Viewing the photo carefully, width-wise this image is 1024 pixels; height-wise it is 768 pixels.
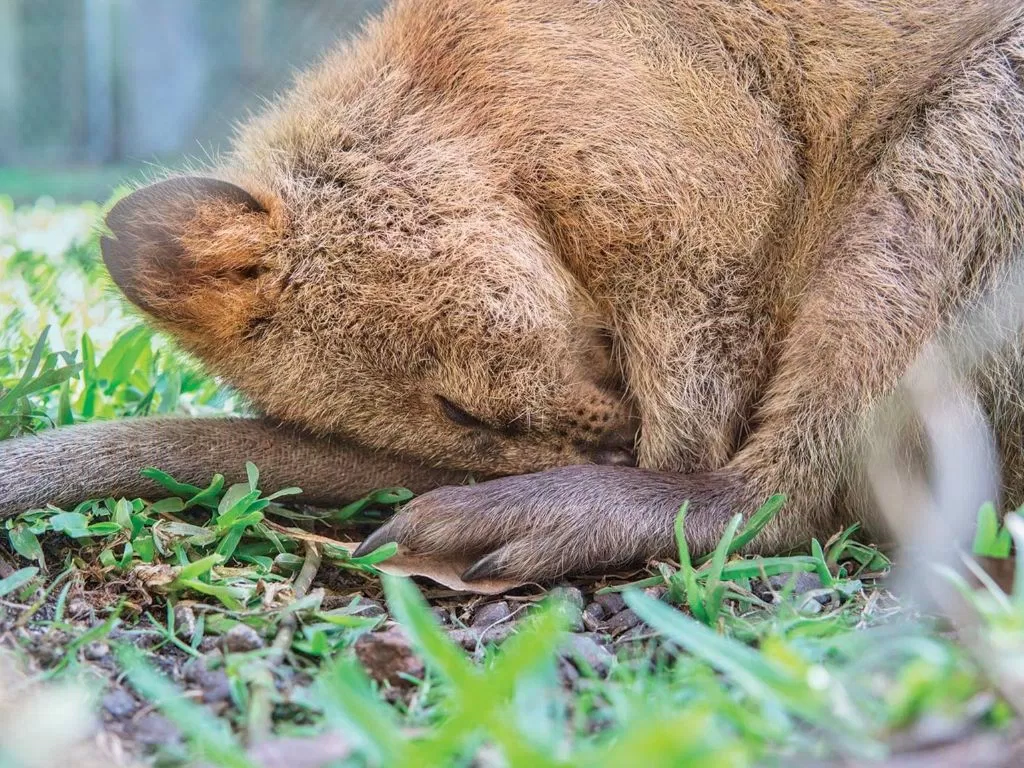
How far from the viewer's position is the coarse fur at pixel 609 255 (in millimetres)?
3092

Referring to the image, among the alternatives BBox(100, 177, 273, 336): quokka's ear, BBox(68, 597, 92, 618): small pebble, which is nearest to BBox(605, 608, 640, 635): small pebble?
BBox(68, 597, 92, 618): small pebble

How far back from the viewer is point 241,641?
2391 mm

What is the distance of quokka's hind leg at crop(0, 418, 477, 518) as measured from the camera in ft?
10.0

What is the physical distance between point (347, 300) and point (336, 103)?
0.81 meters

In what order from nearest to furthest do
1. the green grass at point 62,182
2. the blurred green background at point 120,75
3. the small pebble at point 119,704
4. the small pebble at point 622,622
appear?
the small pebble at point 119,704 < the small pebble at point 622,622 < the green grass at point 62,182 < the blurred green background at point 120,75

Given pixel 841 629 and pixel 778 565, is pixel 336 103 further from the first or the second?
Answer: pixel 841 629

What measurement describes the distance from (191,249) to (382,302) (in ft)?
2.07

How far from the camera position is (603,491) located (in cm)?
311

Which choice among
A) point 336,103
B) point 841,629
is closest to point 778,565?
point 841,629

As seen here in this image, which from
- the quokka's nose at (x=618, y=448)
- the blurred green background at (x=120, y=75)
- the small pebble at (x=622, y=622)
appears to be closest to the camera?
the small pebble at (x=622, y=622)

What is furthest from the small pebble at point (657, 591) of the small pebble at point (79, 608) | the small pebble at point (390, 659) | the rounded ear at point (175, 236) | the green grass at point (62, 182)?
the green grass at point (62, 182)

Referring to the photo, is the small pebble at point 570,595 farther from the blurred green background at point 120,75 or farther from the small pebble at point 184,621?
the blurred green background at point 120,75

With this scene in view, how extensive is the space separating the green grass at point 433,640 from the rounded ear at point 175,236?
0.97 feet

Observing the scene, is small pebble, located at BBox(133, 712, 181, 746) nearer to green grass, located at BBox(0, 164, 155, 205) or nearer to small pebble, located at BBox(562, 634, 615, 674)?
small pebble, located at BBox(562, 634, 615, 674)
